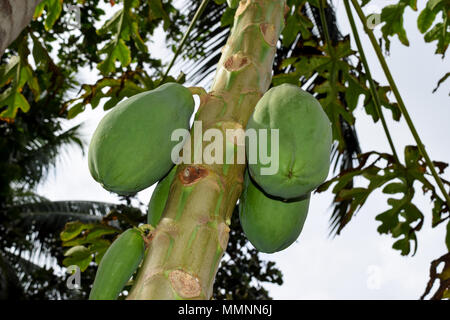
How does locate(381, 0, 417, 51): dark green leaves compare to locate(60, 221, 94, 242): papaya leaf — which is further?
locate(381, 0, 417, 51): dark green leaves

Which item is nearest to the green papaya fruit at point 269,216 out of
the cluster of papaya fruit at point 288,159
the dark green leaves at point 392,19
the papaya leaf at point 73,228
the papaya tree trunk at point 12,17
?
the cluster of papaya fruit at point 288,159

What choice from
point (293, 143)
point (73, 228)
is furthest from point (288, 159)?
point (73, 228)

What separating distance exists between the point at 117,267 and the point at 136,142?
247mm

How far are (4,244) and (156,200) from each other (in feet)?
33.0

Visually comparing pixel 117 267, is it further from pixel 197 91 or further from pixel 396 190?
pixel 396 190

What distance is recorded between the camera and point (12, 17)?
1.25 metres

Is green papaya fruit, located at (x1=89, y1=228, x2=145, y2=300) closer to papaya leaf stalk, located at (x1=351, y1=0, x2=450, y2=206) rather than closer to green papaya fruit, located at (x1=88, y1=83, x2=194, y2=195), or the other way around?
green papaya fruit, located at (x1=88, y1=83, x2=194, y2=195)

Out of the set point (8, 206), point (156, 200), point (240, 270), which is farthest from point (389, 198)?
point (8, 206)

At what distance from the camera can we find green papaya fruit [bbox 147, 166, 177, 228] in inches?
43.7

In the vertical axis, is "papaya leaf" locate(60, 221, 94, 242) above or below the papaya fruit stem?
above

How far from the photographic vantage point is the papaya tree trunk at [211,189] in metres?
0.78

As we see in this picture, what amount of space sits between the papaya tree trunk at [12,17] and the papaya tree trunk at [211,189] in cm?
53

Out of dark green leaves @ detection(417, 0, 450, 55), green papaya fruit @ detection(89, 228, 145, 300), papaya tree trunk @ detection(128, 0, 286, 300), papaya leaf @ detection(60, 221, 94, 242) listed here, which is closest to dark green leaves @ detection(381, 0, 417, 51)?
dark green leaves @ detection(417, 0, 450, 55)

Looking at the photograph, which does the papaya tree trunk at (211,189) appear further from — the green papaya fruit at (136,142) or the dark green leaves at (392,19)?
the dark green leaves at (392,19)
